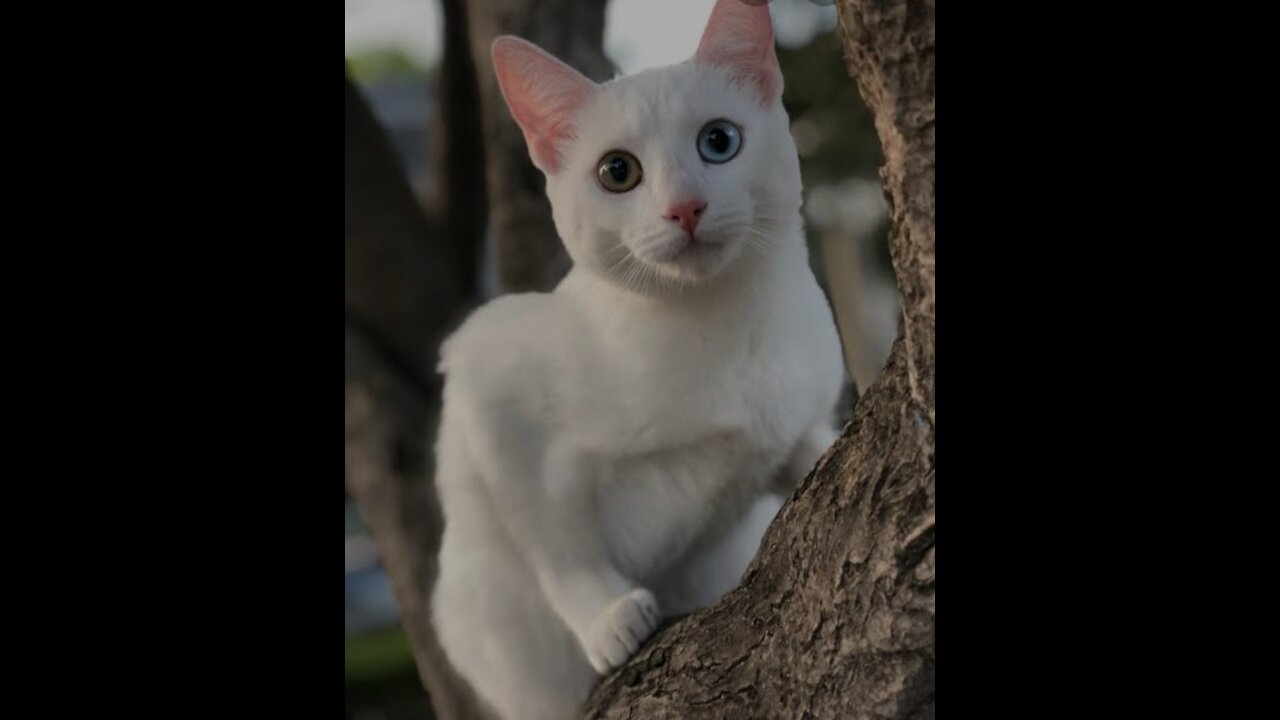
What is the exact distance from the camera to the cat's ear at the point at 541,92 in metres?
1.18

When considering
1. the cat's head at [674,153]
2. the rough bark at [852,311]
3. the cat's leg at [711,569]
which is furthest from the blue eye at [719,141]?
the cat's leg at [711,569]

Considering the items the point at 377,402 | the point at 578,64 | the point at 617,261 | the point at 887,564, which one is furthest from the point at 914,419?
the point at 377,402

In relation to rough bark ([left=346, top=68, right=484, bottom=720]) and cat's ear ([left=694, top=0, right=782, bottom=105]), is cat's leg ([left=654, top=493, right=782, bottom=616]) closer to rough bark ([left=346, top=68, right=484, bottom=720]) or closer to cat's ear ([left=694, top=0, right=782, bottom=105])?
cat's ear ([left=694, top=0, right=782, bottom=105])

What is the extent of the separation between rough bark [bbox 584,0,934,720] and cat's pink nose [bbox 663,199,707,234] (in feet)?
0.65

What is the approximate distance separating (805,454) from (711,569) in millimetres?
180

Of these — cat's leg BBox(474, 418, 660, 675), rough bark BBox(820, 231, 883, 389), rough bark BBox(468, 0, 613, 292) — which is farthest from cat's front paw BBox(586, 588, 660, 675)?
rough bark BBox(468, 0, 613, 292)

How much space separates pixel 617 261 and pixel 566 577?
1.14 ft

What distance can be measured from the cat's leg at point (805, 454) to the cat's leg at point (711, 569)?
1.4 inches

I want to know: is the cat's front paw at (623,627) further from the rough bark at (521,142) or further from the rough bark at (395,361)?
the rough bark at (395,361)

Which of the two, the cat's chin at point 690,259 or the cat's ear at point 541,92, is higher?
the cat's ear at point 541,92

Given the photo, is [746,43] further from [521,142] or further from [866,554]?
[521,142]

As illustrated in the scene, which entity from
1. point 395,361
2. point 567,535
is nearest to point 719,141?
point 567,535

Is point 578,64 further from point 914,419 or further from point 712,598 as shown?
→ point 914,419

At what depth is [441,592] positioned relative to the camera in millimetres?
1459
